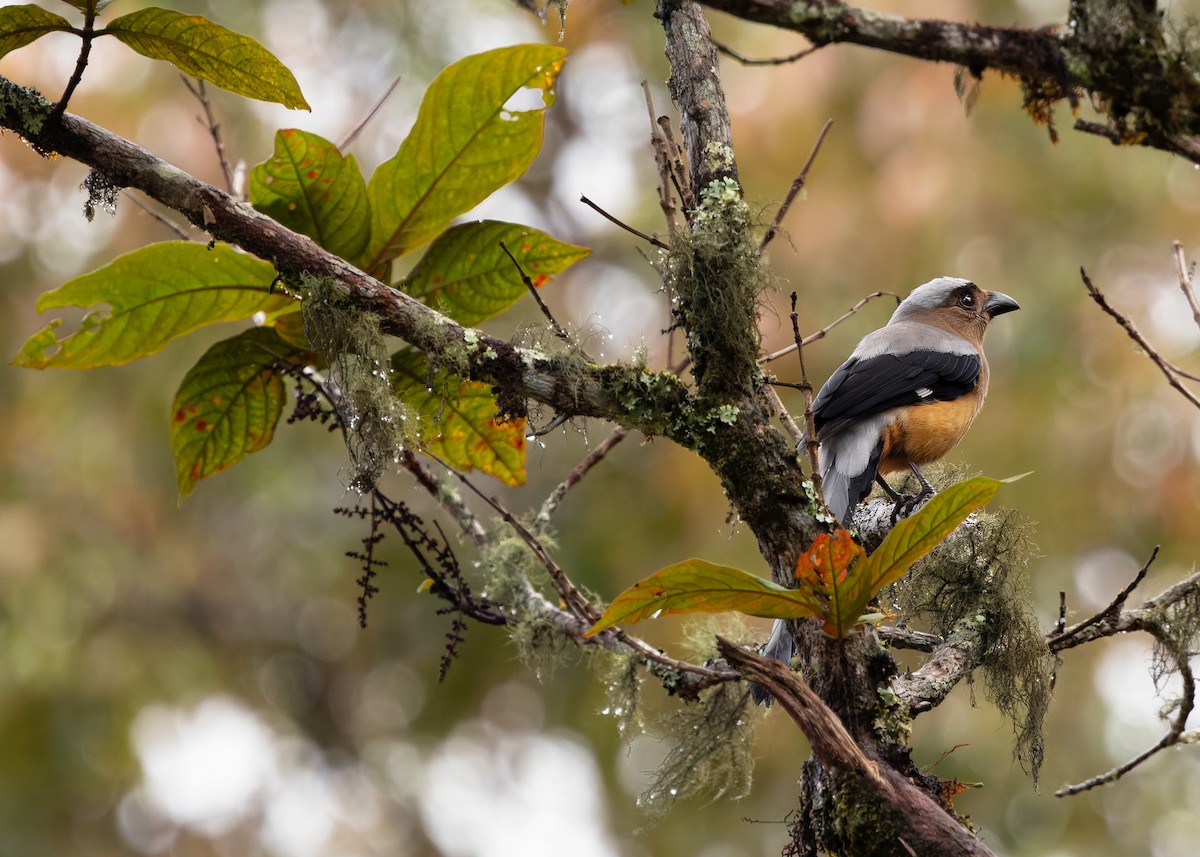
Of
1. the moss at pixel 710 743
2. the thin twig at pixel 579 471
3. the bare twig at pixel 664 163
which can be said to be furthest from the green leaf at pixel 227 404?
the moss at pixel 710 743

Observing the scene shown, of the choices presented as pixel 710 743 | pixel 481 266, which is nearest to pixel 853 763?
pixel 710 743

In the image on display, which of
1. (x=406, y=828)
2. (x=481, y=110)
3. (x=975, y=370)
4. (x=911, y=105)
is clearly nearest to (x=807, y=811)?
(x=481, y=110)

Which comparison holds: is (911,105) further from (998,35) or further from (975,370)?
(998,35)

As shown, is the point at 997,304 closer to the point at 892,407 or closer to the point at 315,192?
the point at 892,407

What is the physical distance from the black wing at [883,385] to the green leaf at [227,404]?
204 centimetres

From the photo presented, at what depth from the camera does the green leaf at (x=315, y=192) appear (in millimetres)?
2502

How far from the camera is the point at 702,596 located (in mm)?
2000

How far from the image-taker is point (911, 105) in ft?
22.0

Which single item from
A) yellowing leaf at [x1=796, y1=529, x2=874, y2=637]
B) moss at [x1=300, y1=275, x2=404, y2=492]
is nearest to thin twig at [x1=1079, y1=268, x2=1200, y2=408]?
yellowing leaf at [x1=796, y1=529, x2=874, y2=637]

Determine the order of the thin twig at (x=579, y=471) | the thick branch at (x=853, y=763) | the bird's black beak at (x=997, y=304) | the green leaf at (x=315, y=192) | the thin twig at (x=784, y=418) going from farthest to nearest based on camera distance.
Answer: the bird's black beak at (x=997, y=304), the thin twig at (x=579, y=471), the green leaf at (x=315, y=192), the thin twig at (x=784, y=418), the thick branch at (x=853, y=763)

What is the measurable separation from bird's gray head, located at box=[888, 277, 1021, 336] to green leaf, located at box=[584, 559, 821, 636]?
3171mm

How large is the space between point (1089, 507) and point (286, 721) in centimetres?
516

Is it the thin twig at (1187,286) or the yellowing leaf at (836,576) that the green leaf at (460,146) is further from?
the thin twig at (1187,286)

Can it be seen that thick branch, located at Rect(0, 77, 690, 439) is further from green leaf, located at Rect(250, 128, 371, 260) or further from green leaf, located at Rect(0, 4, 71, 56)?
green leaf, located at Rect(250, 128, 371, 260)
